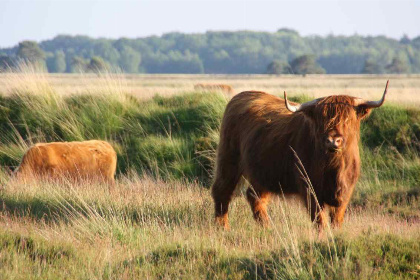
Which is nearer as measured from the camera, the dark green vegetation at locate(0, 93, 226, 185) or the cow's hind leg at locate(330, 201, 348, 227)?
the cow's hind leg at locate(330, 201, 348, 227)

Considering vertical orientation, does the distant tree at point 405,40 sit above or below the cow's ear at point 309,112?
below

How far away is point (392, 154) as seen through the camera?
34.4 feet

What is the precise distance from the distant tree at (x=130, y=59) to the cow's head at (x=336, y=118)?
128 metres

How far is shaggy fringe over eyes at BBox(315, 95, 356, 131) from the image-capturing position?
18.0 feet

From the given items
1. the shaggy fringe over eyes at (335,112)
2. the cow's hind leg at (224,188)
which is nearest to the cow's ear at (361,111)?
the shaggy fringe over eyes at (335,112)

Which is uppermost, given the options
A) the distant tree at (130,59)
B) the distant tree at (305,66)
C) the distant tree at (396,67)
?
the distant tree at (305,66)

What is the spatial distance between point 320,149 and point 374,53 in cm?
14738

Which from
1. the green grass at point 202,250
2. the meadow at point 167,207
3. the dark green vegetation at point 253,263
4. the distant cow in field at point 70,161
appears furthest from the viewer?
the distant cow in field at point 70,161

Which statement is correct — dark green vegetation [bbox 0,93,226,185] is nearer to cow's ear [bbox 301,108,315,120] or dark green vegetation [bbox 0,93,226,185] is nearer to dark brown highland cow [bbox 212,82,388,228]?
dark brown highland cow [bbox 212,82,388,228]

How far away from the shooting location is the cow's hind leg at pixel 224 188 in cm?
716

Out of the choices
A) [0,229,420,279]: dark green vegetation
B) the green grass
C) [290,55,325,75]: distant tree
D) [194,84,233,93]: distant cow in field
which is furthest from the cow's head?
[290,55,325,75]: distant tree

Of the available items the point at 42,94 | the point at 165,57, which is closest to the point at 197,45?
the point at 165,57

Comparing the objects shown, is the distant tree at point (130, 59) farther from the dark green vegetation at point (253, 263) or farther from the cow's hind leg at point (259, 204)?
the dark green vegetation at point (253, 263)

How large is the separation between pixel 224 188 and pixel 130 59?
A: 13678 cm
